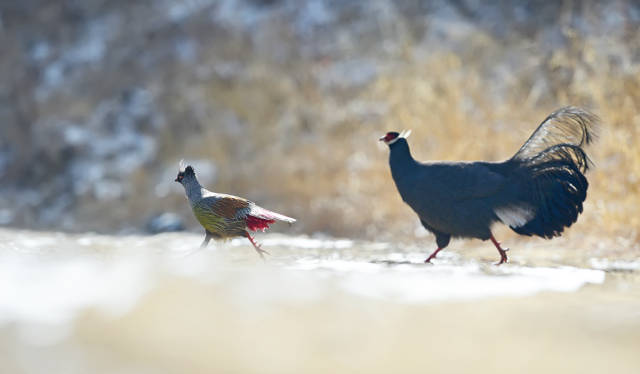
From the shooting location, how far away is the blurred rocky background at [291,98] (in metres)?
8.12

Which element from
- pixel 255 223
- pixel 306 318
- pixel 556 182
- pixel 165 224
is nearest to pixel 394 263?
pixel 255 223

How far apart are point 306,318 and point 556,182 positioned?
2362mm

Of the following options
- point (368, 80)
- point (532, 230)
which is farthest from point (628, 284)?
point (368, 80)

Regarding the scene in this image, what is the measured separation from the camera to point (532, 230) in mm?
4688

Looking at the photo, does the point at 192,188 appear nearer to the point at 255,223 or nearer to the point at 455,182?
the point at 255,223

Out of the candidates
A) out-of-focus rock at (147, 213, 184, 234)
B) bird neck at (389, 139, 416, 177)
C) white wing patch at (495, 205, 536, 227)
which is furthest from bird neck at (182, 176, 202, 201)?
out-of-focus rock at (147, 213, 184, 234)

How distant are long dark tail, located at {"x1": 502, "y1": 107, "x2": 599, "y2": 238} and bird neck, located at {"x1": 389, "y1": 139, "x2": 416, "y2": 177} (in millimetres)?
697

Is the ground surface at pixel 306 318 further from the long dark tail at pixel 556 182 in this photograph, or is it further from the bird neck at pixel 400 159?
the bird neck at pixel 400 159

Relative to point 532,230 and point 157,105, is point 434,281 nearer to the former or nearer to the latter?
point 532,230

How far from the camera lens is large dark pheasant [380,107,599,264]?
4582 mm

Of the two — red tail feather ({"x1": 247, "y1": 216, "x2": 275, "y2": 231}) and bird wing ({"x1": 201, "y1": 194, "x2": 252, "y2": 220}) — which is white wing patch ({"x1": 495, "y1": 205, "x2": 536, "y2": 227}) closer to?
red tail feather ({"x1": 247, "y1": 216, "x2": 275, "y2": 231})

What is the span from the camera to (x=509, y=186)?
15.3 feet

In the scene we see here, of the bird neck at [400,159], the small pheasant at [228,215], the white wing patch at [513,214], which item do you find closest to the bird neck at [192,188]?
the small pheasant at [228,215]

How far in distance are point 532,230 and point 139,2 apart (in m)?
11.1
